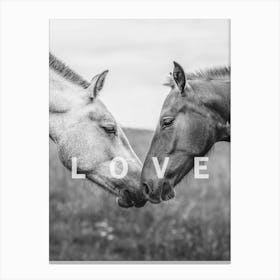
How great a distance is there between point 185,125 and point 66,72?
67cm

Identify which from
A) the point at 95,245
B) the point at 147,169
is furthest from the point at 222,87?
the point at 95,245

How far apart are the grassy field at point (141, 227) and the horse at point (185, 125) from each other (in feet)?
3.33

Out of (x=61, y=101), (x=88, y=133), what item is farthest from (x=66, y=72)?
(x=88, y=133)

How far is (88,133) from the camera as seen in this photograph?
436 centimetres

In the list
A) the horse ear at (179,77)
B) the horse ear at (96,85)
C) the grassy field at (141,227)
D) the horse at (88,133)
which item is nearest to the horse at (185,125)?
the horse ear at (179,77)

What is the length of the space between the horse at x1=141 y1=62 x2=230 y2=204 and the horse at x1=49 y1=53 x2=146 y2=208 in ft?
0.34

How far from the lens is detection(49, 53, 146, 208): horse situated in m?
4.35

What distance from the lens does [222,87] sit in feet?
14.3

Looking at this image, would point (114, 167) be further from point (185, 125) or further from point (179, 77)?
point (179, 77)

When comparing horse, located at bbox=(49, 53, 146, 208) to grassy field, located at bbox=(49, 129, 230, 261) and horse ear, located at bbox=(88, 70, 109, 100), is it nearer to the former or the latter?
horse ear, located at bbox=(88, 70, 109, 100)

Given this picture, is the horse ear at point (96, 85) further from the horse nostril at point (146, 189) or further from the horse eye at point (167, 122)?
the horse nostril at point (146, 189)

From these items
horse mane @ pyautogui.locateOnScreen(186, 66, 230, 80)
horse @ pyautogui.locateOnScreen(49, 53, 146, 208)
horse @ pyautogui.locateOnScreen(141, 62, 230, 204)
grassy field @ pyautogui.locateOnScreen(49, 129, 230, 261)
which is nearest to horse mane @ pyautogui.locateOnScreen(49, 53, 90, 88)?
horse @ pyautogui.locateOnScreen(49, 53, 146, 208)

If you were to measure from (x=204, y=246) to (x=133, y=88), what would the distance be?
1492 millimetres
